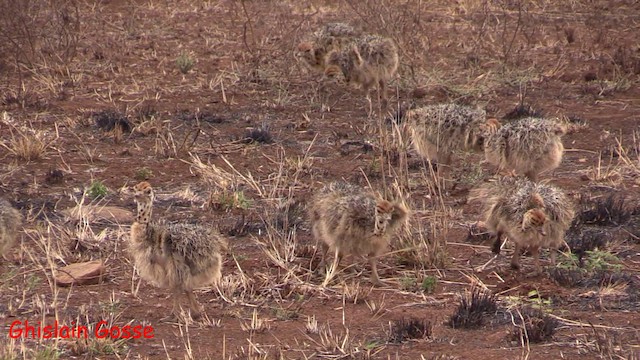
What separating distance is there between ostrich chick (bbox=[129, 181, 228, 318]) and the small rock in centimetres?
100

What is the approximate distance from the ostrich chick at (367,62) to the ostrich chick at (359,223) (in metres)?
6.56

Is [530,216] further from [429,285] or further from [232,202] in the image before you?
[232,202]

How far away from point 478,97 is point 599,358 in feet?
31.3

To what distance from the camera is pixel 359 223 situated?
8305 mm

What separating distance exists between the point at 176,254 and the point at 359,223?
162 cm

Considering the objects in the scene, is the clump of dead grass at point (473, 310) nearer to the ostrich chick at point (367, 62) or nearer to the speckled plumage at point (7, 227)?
the speckled plumage at point (7, 227)

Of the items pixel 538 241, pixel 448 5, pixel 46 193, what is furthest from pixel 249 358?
pixel 448 5

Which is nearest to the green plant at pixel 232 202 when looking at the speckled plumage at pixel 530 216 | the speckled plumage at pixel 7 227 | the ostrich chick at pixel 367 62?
the speckled plumage at pixel 7 227

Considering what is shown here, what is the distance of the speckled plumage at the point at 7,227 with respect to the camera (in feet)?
28.8

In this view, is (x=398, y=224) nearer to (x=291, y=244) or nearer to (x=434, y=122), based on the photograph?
(x=291, y=244)

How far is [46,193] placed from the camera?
37.7 ft

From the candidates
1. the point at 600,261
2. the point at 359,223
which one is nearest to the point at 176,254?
the point at 359,223

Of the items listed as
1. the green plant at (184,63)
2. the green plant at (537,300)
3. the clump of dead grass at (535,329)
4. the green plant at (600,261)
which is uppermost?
the clump of dead grass at (535,329)

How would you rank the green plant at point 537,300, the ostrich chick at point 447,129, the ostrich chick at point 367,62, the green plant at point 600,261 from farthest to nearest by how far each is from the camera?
the ostrich chick at point 367,62 → the ostrich chick at point 447,129 → the green plant at point 600,261 → the green plant at point 537,300
